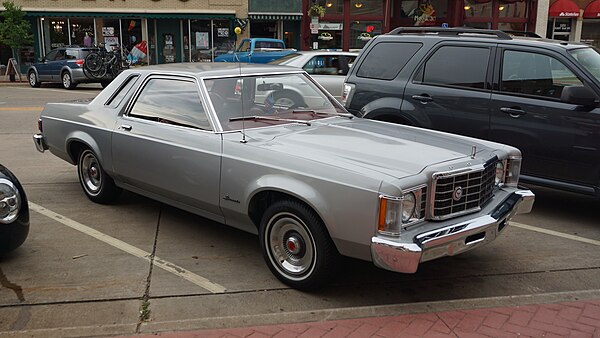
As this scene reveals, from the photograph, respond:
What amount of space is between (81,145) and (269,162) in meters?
3.00

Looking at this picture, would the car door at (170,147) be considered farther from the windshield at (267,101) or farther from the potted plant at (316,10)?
the potted plant at (316,10)

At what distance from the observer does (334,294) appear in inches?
166

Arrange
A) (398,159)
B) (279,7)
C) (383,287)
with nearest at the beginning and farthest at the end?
1. (398,159)
2. (383,287)
3. (279,7)

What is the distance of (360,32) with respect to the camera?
27688 mm

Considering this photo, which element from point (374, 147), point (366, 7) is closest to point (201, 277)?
point (374, 147)

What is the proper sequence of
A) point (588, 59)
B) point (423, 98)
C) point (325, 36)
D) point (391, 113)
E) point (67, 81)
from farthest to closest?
point (325, 36), point (67, 81), point (391, 113), point (423, 98), point (588, 59)

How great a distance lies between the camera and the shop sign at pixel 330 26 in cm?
2706

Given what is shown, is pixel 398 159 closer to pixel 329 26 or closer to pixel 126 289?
pixel 126 289

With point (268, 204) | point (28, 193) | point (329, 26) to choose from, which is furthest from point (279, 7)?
point (268, 204)

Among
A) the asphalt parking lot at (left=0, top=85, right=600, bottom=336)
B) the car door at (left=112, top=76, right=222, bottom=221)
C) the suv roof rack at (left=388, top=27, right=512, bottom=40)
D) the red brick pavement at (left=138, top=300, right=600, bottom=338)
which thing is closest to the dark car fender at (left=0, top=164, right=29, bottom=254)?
the asphalt parking lot at (left=0, top=85, right=600, bottom=336)

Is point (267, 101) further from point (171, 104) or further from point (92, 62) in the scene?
point (92, 62)

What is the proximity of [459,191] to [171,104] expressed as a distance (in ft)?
9.03

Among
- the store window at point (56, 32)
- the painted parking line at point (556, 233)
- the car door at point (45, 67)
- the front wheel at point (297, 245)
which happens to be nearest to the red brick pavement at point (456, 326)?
the front wheel at point (297, 245)

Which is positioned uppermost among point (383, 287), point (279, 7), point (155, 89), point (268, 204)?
point (279, 7)
